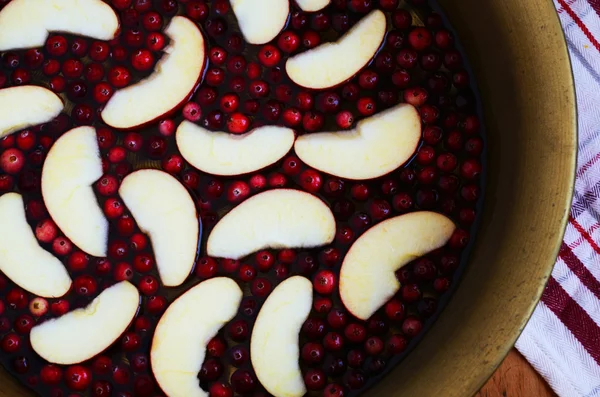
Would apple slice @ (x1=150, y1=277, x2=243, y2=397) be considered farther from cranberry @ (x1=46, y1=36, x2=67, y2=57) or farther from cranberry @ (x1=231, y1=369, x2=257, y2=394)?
cranberry @ (x1=46, y1=36, x2=67, y2=57)

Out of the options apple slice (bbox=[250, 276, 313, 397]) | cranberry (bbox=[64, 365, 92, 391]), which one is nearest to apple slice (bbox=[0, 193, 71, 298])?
cranberry (bbox=[64, 365, 92, 391])

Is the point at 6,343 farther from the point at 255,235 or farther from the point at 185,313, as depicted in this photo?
the point at 255,235

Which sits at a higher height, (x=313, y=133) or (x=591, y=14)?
(x=591, y=14)

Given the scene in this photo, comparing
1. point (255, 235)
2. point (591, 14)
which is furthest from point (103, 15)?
point (591, 14)

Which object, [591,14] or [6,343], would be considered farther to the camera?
[591,14]

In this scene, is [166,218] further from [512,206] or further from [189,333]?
[512,206]

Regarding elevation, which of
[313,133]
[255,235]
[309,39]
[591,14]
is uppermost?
[591,14]

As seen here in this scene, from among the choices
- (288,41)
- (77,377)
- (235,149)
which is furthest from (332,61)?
(77,377)
